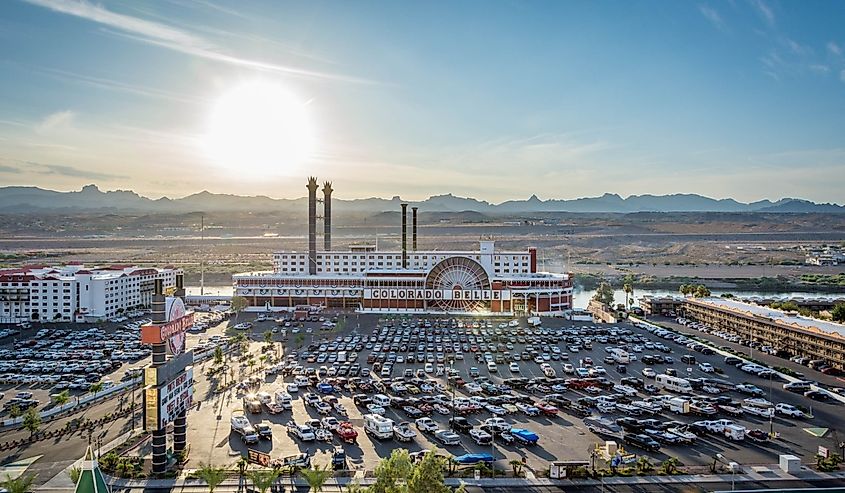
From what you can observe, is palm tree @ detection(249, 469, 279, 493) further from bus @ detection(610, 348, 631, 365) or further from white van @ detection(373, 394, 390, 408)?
bus @ detection(610, 348, 631, 365)

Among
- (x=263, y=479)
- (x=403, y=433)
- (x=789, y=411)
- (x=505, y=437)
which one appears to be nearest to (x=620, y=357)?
(x=789, y=411)

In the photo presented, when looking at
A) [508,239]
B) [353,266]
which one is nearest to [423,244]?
[508,239]

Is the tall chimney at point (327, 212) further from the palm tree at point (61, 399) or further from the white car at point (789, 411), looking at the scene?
the white car at point (789, 411)

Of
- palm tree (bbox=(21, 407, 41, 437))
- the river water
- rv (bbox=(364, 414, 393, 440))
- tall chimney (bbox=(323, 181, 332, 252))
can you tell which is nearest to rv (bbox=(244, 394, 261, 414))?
rv (bbox=(364, 414, 393, 440))

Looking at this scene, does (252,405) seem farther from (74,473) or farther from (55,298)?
(55,298)

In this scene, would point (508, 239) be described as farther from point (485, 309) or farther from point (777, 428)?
point (777, 428)

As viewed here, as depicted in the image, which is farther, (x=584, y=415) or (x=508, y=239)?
(x=508, y=239)
